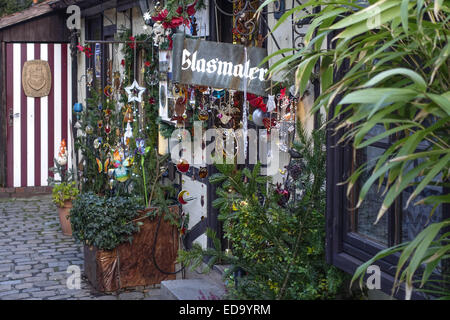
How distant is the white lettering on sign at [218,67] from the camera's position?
4477 mm

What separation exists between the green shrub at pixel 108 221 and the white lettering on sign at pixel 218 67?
6.00 ft

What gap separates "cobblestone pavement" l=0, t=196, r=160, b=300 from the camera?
5816mm

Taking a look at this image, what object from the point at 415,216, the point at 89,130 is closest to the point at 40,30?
the point at 89,130

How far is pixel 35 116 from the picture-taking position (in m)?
11.3

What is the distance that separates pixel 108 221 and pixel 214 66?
193 centimetres

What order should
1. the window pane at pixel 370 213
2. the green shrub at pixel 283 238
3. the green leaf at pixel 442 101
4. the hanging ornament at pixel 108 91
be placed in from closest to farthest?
the green leaf at pixel 442 101
the window pane at pixel 370 213
the green shrub at pixel 283 238
the hanging ornament at pixel 108 91

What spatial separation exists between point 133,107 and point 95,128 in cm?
135

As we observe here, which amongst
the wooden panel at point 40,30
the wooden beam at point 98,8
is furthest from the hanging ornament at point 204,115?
Result: the wooden panel at point 40,30

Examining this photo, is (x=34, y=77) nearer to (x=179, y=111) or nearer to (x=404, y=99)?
(x=179, y=111)

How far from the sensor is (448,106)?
174 centimetres

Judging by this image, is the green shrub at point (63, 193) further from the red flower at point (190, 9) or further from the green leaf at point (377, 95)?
the green leaf at point (377, 95)

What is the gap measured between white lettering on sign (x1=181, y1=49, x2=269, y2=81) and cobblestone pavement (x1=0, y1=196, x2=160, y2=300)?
86.5 inches

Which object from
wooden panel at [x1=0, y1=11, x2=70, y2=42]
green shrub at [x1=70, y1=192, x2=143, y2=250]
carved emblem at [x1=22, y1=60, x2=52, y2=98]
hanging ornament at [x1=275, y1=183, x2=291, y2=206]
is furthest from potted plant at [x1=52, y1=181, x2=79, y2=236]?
hanging ornament at [x1=275, y1=183, x2=291, y2=206]

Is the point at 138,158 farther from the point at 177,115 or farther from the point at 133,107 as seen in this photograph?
the point at 133,107
